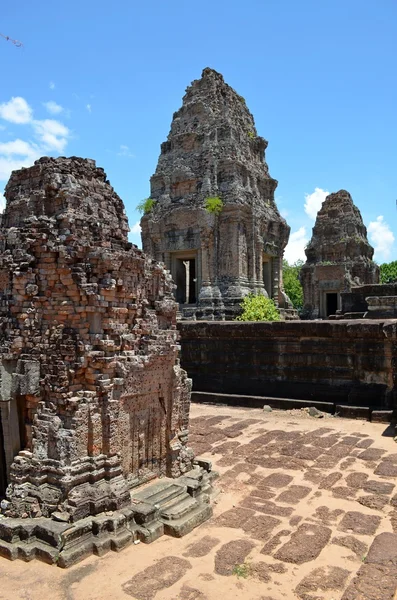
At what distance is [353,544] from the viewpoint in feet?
15.2

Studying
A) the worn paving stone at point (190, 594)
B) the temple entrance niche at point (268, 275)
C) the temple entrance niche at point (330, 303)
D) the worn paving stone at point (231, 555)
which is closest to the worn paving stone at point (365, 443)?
the worn paving stone at point (231, 555)

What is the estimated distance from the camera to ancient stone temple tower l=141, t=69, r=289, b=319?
1745 cm

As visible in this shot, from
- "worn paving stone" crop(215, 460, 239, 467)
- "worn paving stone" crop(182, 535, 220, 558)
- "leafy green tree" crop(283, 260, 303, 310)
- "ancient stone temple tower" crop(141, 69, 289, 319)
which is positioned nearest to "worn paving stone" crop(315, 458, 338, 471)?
"worn paving stone" crop(215, 460, 239, 467)

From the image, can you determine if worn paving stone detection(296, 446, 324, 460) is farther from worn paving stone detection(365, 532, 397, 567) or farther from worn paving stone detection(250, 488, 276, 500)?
worn paving stone detection(365, 532, 397, 567)

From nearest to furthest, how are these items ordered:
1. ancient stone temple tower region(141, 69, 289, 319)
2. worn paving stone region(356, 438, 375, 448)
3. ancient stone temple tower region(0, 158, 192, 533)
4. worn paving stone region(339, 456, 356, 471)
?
1. ancient stone temple tower region(0, 158, 192, 533)
2. worn paving stone region(339, 456, 356, 471)
3. worn paving stone region(356, 438, 375, 448)
4. ancient stone temple tower region(141, 69, 289, 319)

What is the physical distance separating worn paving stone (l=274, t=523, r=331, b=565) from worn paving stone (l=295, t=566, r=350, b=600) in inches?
8.3

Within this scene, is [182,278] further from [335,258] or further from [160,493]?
[160,493]

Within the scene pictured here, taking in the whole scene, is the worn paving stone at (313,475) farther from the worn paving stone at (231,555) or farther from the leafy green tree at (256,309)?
the leafy green tree at (256,309)

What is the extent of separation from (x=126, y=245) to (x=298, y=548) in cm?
372

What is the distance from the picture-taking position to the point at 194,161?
18016 mm

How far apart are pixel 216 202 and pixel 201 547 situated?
13.9 metres

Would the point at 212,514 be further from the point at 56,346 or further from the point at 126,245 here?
the point at 126,245

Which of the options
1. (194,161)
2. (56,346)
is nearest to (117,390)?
(56,346)

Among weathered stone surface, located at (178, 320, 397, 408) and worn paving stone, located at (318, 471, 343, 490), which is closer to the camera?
worn paving stone, located at (318, 471, 343, 490)
